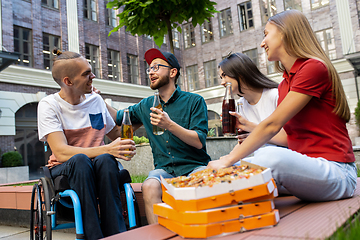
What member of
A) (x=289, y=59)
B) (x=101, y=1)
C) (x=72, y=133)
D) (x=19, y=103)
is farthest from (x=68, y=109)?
(x=101, y=1)

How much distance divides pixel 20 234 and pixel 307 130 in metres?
3.73

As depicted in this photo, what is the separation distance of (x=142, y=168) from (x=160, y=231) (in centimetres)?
624

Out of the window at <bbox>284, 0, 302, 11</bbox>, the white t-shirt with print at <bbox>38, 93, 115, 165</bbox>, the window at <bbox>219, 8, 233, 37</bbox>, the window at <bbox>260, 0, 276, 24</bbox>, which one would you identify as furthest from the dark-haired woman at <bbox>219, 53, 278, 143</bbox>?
the window at <bbox>219, 8, 233, 37</bbox>

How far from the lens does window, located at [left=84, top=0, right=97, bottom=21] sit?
17.1m

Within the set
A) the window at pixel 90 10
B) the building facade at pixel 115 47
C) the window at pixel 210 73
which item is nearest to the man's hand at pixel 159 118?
the building facade at pixel 115 47

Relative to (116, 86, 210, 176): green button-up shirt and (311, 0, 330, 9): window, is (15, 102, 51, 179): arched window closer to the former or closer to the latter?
(116, 86, 210, 176): green button-up shirt

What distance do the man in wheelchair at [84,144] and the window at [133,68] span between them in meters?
16.7

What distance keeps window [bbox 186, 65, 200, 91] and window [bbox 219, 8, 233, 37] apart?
3251mm

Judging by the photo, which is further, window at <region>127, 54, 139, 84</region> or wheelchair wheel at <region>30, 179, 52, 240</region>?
window at <region>127, 54, 139, 84</region>

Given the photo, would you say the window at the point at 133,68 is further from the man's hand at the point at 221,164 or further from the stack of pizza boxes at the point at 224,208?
the stack of pizza boxes at the point at 224,208

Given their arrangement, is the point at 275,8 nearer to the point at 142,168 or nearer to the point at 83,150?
the point at 142,168

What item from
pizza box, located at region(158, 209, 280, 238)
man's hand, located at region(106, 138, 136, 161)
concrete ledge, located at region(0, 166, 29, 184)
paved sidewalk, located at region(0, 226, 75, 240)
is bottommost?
paved sidewalk, located at region(0, 226, 75, 240)

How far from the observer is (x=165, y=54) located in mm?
2990

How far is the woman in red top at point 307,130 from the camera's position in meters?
1.56
